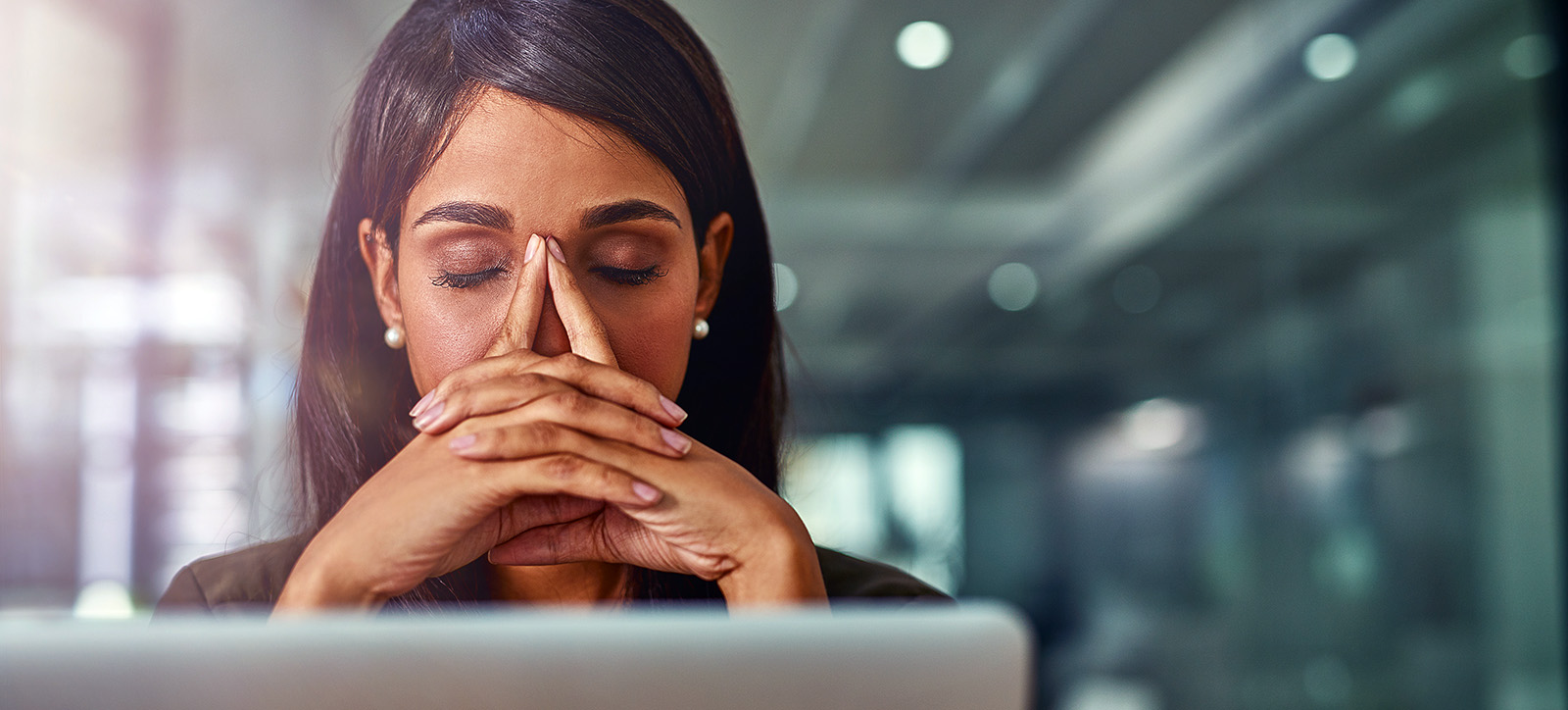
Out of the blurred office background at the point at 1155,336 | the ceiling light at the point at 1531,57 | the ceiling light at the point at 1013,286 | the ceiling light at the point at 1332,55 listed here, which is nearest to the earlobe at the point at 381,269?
the blurred office background at the point at 1155,336

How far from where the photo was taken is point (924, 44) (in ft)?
6.55

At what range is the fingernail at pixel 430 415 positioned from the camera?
0.61 metres

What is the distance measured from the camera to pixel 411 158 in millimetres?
676

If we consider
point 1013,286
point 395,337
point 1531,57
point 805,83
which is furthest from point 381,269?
point 1531,57

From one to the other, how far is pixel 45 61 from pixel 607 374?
2.31 ft

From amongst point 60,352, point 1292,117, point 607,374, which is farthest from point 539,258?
point 1292,117

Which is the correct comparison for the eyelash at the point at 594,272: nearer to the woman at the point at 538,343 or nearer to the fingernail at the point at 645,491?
the woman at the point at 538,343

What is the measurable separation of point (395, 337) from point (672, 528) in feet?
0.80

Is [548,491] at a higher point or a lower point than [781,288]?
lower

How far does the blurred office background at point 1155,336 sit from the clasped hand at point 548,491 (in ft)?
1.43

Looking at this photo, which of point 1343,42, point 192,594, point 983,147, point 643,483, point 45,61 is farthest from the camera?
point 1343,42

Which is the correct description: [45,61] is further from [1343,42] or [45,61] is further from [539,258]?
[1343,42]

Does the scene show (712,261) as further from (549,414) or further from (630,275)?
(549,414)

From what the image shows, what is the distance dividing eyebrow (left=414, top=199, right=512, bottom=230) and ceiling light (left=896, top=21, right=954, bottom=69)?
4.64 feet
